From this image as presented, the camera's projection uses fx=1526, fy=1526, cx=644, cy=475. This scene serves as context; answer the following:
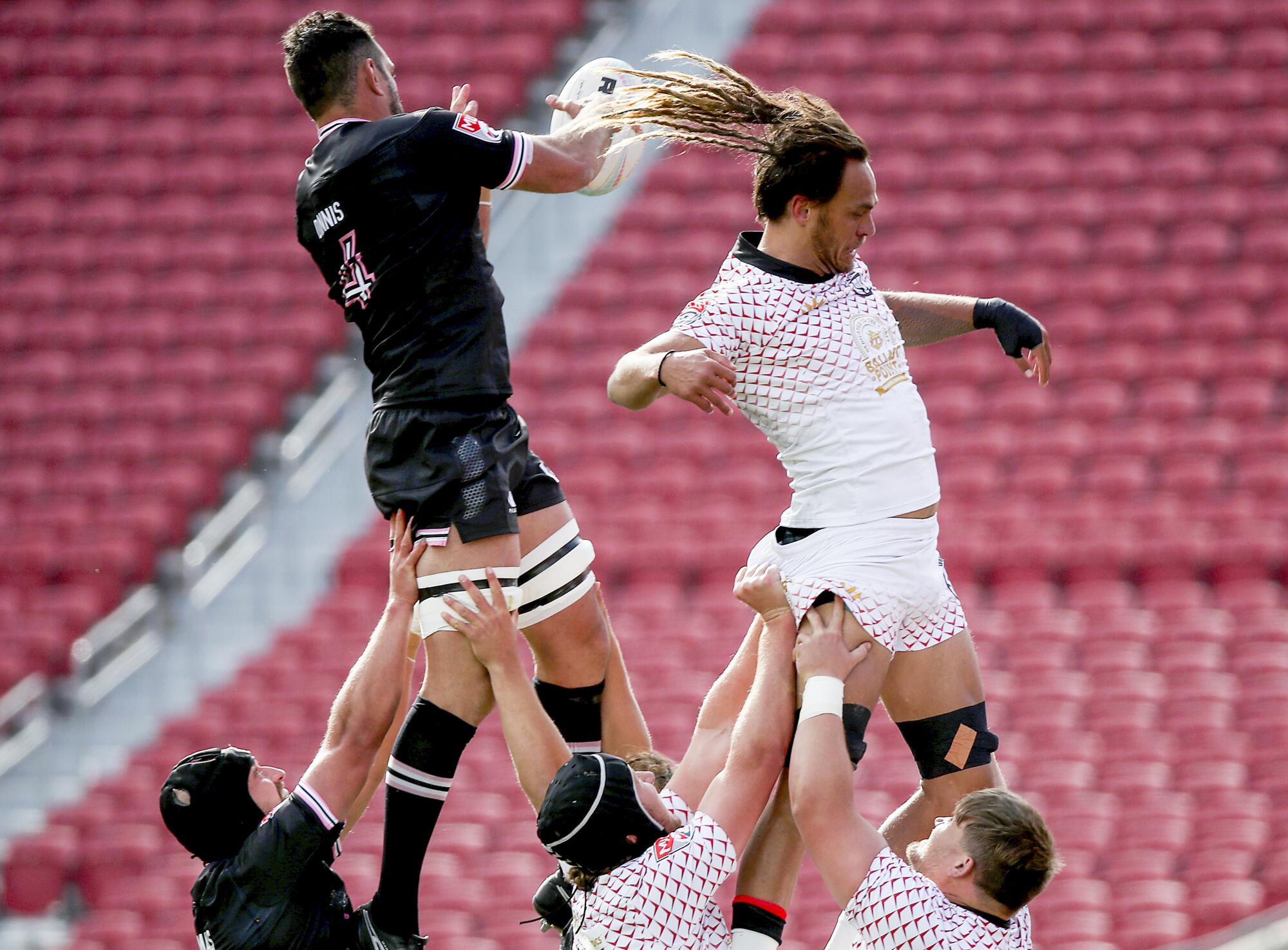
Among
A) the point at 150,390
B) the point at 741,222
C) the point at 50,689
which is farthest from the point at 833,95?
the point at 50,689

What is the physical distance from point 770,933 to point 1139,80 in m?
9.51

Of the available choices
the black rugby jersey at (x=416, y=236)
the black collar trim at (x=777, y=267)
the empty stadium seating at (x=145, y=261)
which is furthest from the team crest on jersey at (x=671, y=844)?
the empty stadium seating at (x=145, y=261)

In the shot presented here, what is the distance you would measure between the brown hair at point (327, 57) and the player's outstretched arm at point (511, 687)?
43.2 inches

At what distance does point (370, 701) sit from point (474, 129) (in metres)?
1.28

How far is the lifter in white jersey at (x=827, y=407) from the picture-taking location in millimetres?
3236

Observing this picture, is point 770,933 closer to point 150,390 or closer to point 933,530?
point 933,530

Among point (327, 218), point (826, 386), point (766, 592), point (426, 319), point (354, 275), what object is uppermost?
point (327, 218)

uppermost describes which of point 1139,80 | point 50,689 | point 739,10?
point 739,10

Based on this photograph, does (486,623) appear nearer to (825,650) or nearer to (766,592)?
(766,592)

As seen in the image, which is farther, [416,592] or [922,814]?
[922,814]

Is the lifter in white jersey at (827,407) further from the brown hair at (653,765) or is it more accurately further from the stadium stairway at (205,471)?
the stadium stairway at (205,471)

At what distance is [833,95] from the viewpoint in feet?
37.8

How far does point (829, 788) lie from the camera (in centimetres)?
313

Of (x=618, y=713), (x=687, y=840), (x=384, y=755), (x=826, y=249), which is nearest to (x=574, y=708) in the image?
(x=618, y=713)
